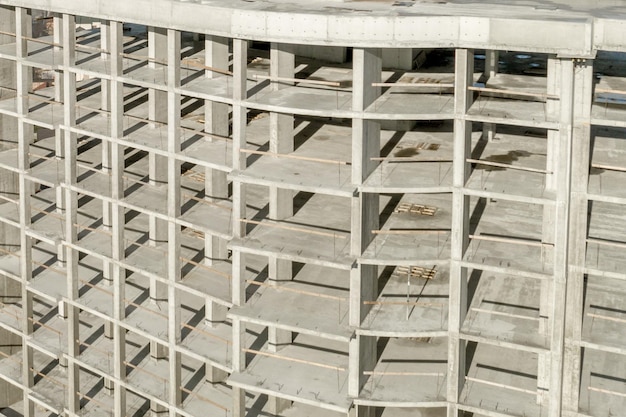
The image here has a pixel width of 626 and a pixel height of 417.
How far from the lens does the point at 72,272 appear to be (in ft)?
173

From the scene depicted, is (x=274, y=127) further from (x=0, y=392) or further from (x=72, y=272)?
(x=0, y=392)

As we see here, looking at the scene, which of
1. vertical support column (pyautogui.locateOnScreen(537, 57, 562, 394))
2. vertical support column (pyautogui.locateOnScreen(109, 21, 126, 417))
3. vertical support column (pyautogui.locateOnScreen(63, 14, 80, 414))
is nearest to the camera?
vertical support column (pyautogui.locateOnScreen(537, 57, 562, 394))

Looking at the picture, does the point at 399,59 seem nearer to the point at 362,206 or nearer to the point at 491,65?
the point at 491,65

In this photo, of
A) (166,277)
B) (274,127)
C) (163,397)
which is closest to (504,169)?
(274,127)

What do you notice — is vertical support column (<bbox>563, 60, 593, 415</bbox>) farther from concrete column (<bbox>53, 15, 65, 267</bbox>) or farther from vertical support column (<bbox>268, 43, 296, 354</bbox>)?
concrete column (<bbox>53, 15, 65, 267</bbox>)

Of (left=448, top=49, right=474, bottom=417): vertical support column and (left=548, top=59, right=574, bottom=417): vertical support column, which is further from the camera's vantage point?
(left=448, top=49, right=474, bottom=417): vertical support column

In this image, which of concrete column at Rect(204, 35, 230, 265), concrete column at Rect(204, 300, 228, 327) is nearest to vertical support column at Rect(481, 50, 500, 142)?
concrete column at Rect(204, 35, 230, 265)

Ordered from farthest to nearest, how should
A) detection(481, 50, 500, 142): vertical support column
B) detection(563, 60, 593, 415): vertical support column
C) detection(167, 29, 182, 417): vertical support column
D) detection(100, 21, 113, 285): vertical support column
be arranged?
detection(100, 21, 113, 285): vertical support column → detection(481, 50, 500, 142): vertical support column → detection(167, 29, 182, 417): vertical support column → detection(563, 60, 593, 415): vertical support column

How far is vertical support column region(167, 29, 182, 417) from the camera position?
45.2 meters

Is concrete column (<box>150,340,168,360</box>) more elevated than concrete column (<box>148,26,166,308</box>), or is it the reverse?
concrete column (<box>148,26,166,308</box>)

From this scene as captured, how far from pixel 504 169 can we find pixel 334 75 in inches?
466

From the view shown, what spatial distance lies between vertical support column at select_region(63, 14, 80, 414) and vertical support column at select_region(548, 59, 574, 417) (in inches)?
975

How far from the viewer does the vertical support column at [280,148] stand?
147 feet

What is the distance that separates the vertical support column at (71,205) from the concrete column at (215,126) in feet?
23.9
